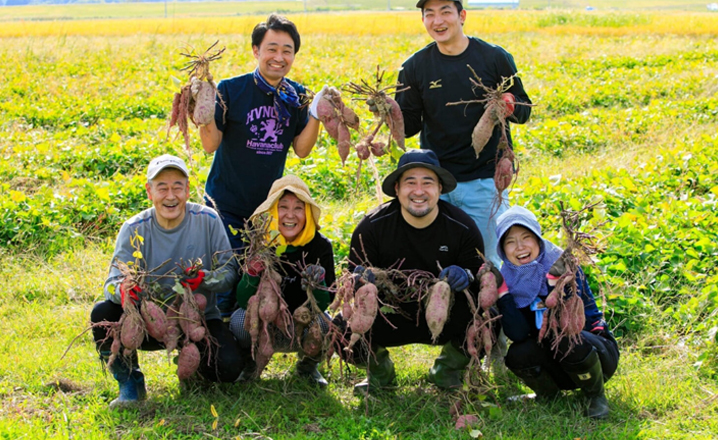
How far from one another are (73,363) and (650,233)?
3.55m

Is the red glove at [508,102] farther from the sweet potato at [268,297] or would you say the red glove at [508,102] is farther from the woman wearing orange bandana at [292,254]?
the sweet potato at [268,297]

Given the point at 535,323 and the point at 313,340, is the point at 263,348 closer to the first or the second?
the point at 313,340

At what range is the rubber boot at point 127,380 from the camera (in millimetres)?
3100

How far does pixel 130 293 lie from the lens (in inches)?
117

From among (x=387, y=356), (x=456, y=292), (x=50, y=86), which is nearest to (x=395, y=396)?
(x=387, y=356)

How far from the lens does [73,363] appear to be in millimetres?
3521

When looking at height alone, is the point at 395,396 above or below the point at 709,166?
below

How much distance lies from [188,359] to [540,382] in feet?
5.33

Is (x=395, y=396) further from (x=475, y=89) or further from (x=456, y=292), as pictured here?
(x=475, y=89)

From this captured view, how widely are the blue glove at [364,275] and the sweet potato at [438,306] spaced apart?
28cm

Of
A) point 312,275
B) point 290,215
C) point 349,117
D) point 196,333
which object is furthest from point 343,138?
point 196,333

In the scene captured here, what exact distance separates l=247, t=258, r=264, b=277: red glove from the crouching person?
1106mm

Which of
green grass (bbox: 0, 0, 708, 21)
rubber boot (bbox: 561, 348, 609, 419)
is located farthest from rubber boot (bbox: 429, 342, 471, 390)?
green grass (bbox: 0, 0, 708, 21)

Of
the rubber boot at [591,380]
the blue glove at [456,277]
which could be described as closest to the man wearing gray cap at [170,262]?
the blue glove at [456,277]
